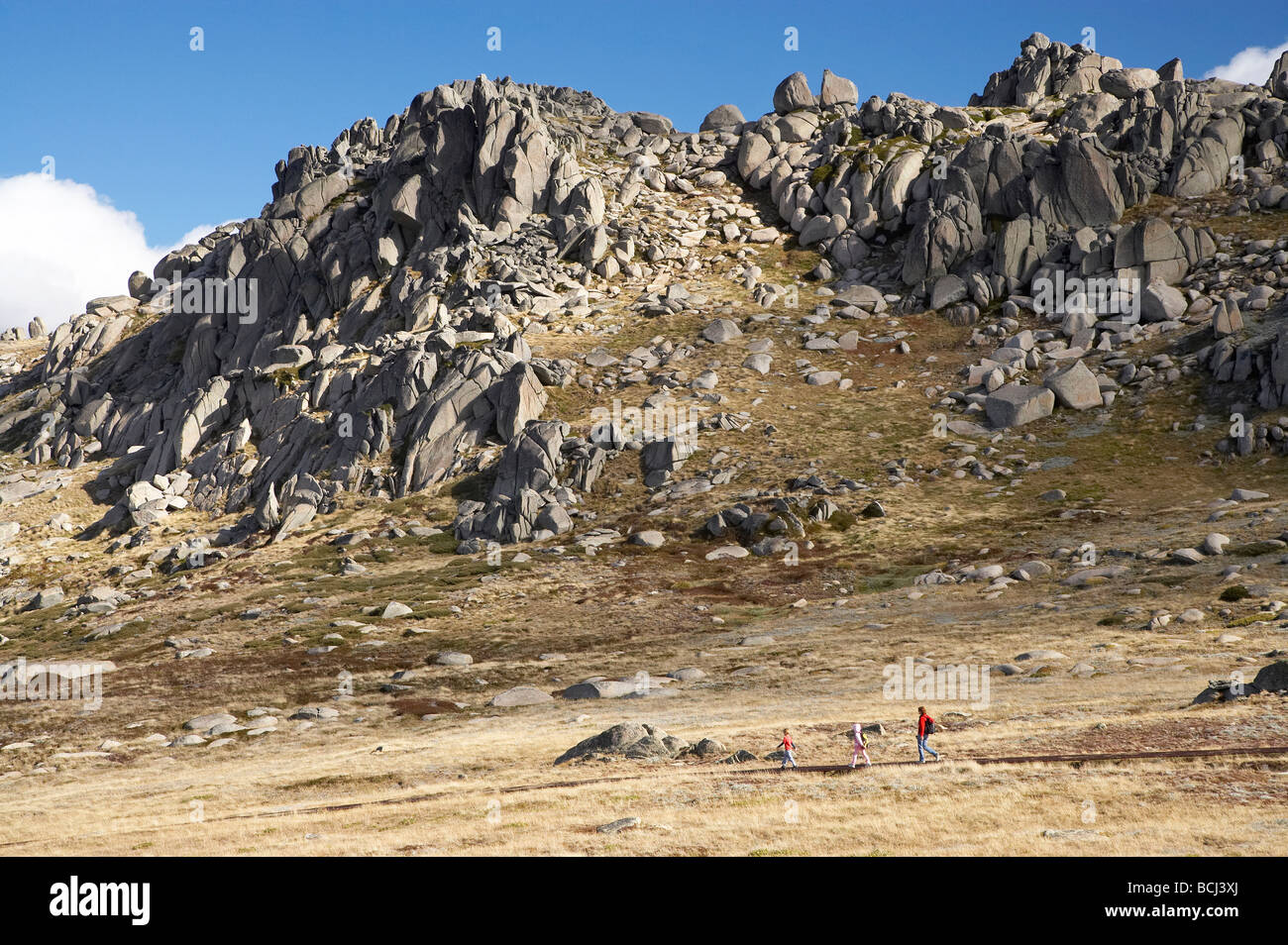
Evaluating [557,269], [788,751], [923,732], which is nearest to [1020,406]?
[557,269]

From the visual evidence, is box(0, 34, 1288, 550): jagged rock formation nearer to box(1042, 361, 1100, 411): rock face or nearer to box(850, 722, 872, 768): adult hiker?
box(1042, 361, 1100, 411): rock face

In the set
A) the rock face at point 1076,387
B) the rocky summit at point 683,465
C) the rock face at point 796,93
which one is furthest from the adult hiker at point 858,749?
the rock face at point 796,93

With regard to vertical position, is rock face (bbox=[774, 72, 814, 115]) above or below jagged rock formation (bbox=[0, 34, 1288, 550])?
above

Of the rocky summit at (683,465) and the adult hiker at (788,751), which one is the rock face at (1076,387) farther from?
the adult hiker at (788,751)

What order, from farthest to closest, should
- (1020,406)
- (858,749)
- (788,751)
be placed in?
(1020,406) < (788,751) < (858,749)

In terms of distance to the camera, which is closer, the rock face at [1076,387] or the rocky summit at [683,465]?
the rocky summit at [683,465]

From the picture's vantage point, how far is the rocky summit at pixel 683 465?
1271 inches

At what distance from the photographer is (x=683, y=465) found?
73438mm

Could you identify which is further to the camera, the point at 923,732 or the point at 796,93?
the point at 796,93

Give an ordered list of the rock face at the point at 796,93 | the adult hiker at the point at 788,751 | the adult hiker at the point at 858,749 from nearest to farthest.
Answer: the adult hiker at the point at 858,749, the adult hiker at the point at 788,751, the rock face at the point at 796,93

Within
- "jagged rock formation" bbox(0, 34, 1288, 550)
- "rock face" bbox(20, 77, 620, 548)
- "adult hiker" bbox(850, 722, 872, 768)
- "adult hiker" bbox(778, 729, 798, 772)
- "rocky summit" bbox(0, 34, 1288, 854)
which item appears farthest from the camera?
"rock face" bbox(20, 77, 620, 548)

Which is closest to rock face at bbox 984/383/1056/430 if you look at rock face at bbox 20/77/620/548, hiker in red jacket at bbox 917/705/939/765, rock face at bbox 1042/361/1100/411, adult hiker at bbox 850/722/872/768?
rock face at bbox 1042/361/1100/411

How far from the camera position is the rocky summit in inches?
1271

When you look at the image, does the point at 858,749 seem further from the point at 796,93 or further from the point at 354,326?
the point at 796,93
